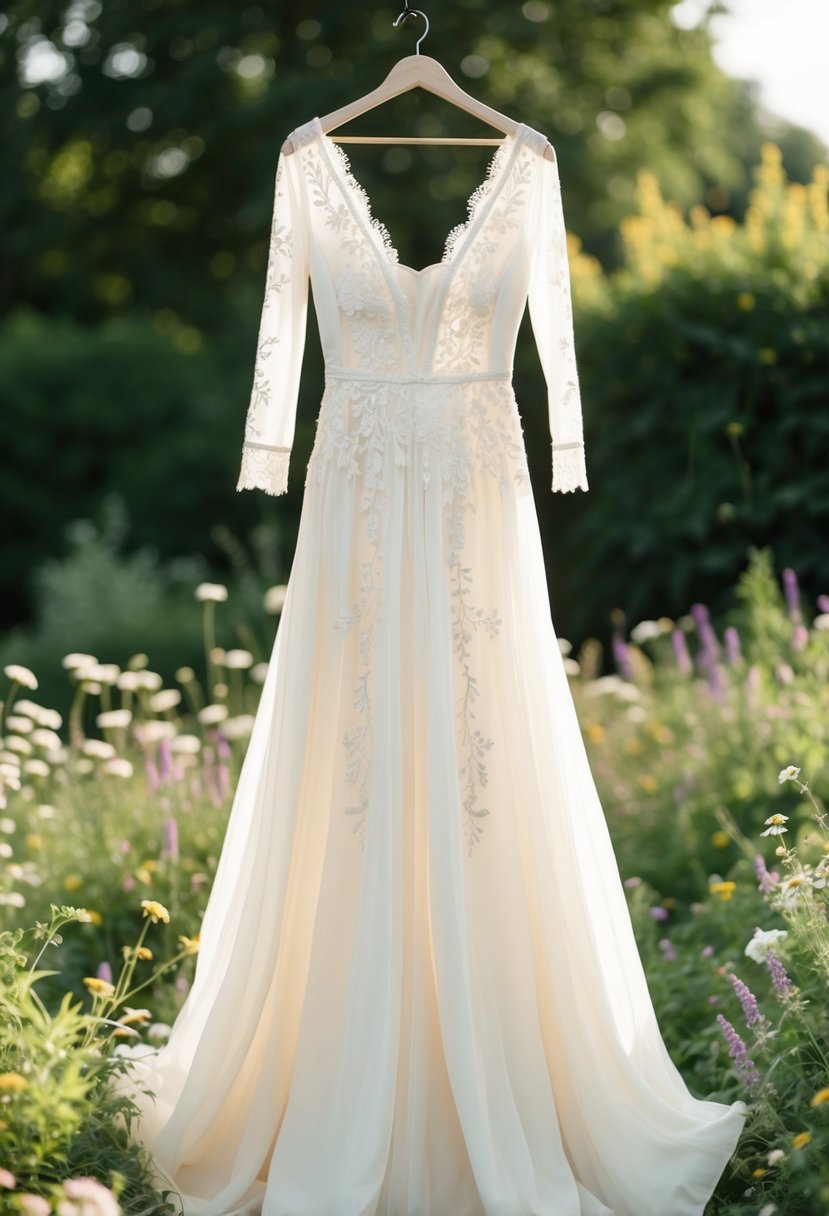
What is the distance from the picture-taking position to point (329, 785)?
9.12 ft

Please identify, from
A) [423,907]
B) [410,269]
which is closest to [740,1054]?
[423,907]

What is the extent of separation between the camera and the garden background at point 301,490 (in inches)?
129

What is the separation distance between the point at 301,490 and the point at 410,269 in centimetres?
684

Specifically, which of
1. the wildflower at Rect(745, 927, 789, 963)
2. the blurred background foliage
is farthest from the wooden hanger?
the blurred background foliage

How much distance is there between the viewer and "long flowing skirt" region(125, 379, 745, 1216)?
2.59 meters

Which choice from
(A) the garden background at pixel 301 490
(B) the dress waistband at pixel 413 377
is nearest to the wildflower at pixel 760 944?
(A) the garden background at pixel 301 490

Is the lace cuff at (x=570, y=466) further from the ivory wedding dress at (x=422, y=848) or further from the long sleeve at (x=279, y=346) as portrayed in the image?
the long sleeve at (x=279, y=346)

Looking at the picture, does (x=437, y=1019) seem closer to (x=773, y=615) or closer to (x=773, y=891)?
(x=773, y=891)

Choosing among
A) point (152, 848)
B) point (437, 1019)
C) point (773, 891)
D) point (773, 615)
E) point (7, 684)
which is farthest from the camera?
point (7, 684)

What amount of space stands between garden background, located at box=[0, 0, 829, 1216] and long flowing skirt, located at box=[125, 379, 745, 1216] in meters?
0.24

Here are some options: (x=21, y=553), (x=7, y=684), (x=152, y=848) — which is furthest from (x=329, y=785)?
(x=21, y=553)

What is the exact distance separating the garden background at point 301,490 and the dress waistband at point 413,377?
1196 mm

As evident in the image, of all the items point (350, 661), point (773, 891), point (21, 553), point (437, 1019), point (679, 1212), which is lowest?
point (679, 1212)

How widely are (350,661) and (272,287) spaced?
0.87m
